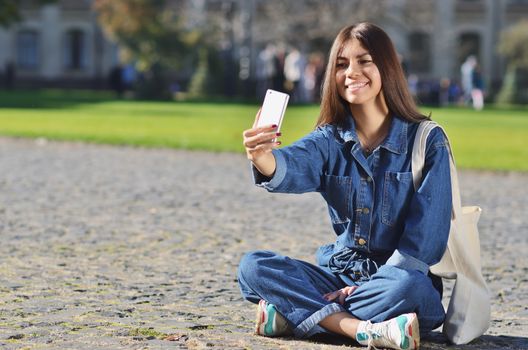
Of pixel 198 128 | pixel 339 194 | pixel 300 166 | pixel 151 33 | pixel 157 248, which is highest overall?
pixel 300 166

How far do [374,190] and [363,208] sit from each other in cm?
8

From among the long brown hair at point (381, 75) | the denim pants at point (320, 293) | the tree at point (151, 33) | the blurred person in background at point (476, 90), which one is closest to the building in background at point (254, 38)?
the tree at point (151, 33)

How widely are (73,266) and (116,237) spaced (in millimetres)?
1399

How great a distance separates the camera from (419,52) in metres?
56.7

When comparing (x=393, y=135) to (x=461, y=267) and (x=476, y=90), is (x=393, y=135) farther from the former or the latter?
(x=476, y=90)

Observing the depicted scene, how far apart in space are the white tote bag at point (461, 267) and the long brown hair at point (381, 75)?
0.46 ft

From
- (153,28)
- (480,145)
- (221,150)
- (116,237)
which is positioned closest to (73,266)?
(116,237)

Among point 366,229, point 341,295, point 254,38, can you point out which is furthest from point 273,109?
point 254,38

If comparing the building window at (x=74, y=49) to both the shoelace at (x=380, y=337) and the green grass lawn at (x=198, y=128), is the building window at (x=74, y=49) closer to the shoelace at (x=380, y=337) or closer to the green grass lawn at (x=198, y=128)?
the green grass lawn at (x=198, y=128)

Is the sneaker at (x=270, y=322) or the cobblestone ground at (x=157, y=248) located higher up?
the sneaker at (x=270, y=322)

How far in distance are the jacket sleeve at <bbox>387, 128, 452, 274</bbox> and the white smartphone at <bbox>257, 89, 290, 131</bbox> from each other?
0.65 m

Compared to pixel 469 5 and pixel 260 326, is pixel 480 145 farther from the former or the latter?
pixel 469 5

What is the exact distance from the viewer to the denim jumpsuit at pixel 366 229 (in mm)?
4715

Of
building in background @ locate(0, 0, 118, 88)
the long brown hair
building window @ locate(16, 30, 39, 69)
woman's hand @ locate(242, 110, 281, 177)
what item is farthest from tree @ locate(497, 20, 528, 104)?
woman's hand @ locate(242, 110, 281, 177)
